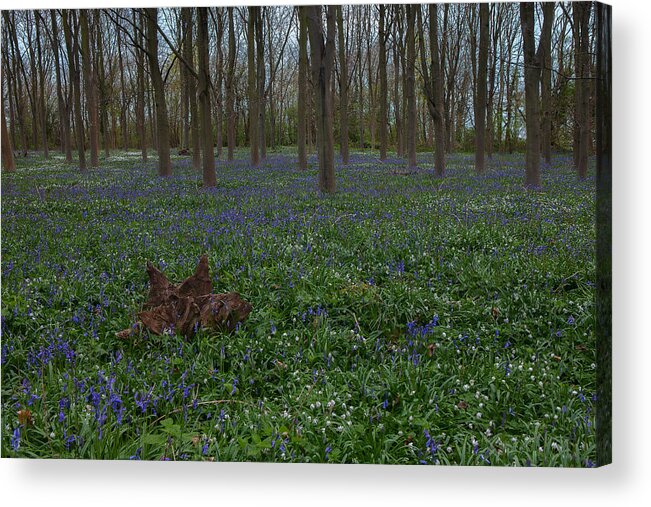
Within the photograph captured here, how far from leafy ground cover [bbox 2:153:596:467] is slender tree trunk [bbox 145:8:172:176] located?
0.14m

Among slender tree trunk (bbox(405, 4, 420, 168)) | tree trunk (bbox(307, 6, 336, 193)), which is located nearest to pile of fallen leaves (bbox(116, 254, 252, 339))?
tree trunk (bbox(307, 6, 336, 193))

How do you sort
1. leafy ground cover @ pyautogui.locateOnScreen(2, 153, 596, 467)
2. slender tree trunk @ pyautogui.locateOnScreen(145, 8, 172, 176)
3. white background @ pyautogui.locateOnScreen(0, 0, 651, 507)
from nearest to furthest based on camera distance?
leafy ground cover @ pyautogui.locateOnScreen(2, 153, 596, 467) < white background @ pyautogui.locateOnScreen(0, 0, 651, 507) < slender tree trunk @ pyautogui.locateOnScreen(145, 8, 172, 176)

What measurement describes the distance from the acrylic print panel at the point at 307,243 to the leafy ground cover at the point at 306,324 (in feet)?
0.06

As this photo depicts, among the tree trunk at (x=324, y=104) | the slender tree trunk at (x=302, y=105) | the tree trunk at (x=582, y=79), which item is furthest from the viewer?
the slender tree trunk at (x=302, y=105)

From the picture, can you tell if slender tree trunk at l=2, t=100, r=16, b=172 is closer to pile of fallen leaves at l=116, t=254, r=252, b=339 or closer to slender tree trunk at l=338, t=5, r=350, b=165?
pile of fallen leaves at l=116, t=254, r=252, b=339

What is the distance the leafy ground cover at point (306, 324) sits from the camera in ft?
10.5

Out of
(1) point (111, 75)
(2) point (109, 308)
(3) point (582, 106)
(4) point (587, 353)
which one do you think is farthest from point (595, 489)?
(1) point (111, 75)

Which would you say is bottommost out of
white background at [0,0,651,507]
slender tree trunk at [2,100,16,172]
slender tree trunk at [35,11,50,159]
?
white background at [0,0,651,507]

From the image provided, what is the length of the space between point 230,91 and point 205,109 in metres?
0.36

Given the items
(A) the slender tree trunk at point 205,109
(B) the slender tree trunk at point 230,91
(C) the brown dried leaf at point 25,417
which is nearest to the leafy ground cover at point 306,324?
(C) the brown dried leaf at point 25,417

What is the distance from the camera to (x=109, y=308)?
4000 mm

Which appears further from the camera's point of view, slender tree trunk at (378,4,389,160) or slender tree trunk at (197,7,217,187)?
slender tree trunk at (378,4,389,160)

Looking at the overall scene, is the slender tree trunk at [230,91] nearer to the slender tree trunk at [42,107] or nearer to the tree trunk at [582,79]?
the slender tree trunk at [42,107]

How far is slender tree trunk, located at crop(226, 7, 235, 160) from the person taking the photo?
Answer: 4.91 m
